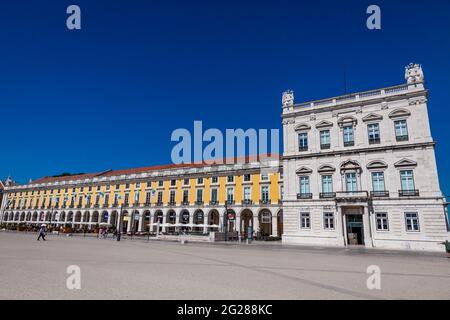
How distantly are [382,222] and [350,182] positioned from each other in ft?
15.4

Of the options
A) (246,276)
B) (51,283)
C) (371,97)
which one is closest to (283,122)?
(371,97)

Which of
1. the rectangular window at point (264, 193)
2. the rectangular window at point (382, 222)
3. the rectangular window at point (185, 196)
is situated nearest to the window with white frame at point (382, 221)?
the rectangular window at point (382, 222)

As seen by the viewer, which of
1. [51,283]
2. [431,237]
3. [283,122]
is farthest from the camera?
[283,122]

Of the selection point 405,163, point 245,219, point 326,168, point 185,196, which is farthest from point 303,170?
point 185,196

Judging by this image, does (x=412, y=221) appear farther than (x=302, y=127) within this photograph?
No

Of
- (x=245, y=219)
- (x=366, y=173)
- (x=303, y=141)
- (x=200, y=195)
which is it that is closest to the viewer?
(x=366, y=173)

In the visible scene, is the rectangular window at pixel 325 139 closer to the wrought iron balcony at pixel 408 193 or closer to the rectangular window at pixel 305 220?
the rectangular window at pixel 305 220

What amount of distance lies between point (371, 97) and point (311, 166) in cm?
934

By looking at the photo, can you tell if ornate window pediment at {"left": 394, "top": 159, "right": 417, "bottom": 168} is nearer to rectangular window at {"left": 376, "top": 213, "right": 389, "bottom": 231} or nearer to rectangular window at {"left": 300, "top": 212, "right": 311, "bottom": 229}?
rectangular window at {"left": 376, "top": 213, "right": 389, "bottom": 231}

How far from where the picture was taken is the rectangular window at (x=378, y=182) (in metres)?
28.1

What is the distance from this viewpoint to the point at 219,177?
4944 cm

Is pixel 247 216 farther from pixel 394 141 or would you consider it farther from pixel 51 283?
pixel 51 283

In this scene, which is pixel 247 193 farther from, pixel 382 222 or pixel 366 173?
pixel 382 222

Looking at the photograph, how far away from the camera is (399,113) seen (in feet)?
93.3
